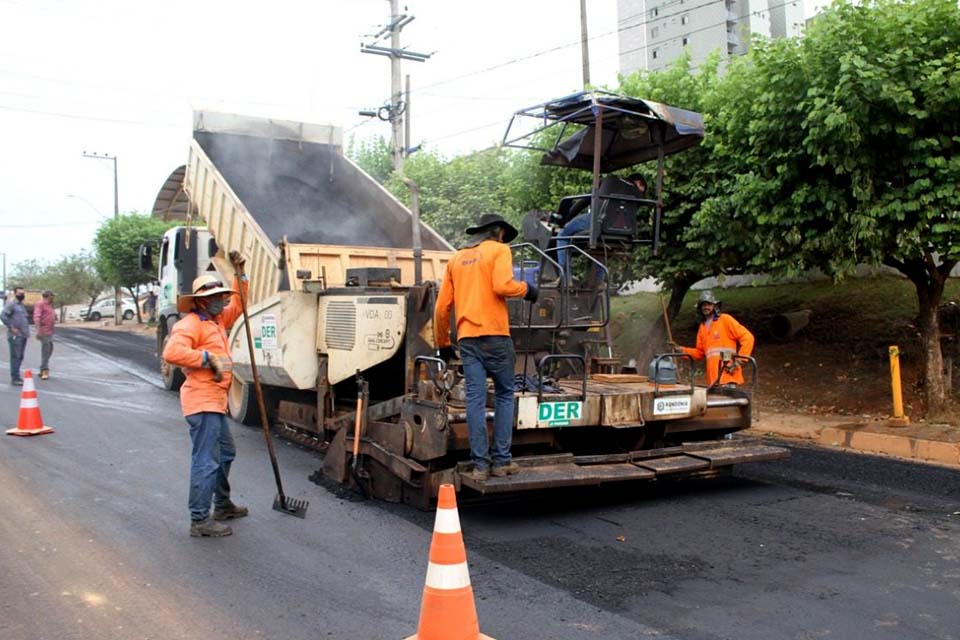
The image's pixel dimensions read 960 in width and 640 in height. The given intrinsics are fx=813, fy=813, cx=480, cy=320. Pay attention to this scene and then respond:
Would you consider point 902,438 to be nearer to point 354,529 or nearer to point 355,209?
point 354,529

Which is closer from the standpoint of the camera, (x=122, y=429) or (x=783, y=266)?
(x=122, y=429)

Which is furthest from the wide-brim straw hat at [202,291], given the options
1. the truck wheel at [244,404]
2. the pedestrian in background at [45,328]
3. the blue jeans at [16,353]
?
the pedestrian in background at [45,328]

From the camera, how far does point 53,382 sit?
12.9 metres

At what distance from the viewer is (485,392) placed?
16.6ft

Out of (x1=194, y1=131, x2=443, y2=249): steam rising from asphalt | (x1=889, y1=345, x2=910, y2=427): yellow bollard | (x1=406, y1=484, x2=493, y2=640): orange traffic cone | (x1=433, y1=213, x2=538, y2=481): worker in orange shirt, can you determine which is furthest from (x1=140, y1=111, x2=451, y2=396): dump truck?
(x1=889, y1=345, x2=910, y2=427): yellow bollard

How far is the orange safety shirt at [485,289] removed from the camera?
5016mm

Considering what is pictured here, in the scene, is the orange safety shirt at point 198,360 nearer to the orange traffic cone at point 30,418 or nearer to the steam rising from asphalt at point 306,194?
the steam rising from asphalt at point 306,194

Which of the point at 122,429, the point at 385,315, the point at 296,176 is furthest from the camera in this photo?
the point at 296,176

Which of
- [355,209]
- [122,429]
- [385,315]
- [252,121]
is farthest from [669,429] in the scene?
[252,121]

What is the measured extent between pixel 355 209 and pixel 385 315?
350cm

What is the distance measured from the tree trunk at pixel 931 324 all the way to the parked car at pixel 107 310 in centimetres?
3821

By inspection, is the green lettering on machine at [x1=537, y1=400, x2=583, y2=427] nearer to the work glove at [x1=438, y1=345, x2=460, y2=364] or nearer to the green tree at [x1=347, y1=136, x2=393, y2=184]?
the work glove at [x1=438, y1=345, x2=460, y2=364]

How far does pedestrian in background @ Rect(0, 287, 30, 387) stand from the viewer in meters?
13.0

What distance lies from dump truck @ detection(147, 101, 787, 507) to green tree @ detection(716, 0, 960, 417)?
2041mm
